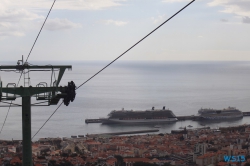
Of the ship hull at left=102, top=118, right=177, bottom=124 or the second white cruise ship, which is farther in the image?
the second white cruise ship

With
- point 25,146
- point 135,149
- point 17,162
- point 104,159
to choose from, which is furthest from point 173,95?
point 25,146

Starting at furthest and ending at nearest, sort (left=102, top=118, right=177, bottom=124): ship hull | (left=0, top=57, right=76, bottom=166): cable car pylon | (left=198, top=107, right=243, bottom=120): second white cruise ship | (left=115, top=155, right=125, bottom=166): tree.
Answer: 1. (left=198, top=107, right=243, bottom=120): second white cruise ship
2. (left=102, top=118, right=177, bottom=124): ship hull
3. (left=115, top=155, right=125, bottom=166): tree
4. (left=0, top=57, right=76, bottom=166): cable car pylon

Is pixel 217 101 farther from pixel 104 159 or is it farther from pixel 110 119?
pixel 104 159

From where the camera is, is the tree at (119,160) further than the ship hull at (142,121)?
No

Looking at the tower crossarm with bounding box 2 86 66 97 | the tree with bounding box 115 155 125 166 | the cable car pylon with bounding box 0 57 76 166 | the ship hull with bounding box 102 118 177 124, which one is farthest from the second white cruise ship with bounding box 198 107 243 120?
the tower crossarm with bounding box 2 86 66 97

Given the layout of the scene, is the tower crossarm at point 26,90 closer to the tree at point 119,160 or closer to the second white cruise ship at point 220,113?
the tree at point 119,160

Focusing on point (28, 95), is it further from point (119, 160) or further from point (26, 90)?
point (119, 160)

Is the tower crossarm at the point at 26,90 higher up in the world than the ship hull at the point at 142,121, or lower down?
higher up

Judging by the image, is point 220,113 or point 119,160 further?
point 220,113

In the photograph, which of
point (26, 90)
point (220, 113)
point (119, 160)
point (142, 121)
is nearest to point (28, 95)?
point (26, 90)

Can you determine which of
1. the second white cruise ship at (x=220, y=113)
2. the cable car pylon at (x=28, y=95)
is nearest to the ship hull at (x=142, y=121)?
the second white cruise ship at (x=220, y=113)

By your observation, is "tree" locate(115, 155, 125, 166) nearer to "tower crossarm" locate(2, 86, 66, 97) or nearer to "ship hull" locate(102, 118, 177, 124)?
"tower crossarm" locate(2, 86, 66, 97)

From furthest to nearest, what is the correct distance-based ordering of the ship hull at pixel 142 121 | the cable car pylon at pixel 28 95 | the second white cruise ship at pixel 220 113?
the second white cruise ship at pixel 220 113 → the ship hull at pixel 142 121 → the cable car pylon at pixel 28 95
